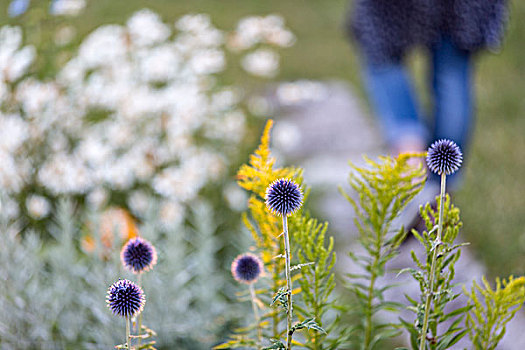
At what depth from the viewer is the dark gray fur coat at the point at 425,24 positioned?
2.29 meters

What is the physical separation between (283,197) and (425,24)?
1.85 meters

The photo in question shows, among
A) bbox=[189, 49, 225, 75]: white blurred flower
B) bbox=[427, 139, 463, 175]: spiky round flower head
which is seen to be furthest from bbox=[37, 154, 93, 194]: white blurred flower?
bbox=[427, 139, 463, 175]: spiky round flower head

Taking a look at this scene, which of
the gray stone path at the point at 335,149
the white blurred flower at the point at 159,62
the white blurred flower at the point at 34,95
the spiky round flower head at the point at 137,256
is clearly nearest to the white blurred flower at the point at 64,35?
the white blurred flower at the point at 34,95

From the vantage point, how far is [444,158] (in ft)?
2.56

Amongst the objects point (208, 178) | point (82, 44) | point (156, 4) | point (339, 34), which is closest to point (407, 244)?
point (208, 178)

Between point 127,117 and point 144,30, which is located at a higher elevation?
point 144,30

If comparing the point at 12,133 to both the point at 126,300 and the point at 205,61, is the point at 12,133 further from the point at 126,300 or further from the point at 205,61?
the point at 126,300

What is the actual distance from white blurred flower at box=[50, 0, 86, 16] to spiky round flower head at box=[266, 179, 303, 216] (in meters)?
1.52

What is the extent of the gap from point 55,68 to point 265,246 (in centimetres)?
153

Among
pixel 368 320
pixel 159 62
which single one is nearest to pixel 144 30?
pixel 159 62

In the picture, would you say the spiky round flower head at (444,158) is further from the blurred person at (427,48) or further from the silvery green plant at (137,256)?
the blurred person at (427,48)

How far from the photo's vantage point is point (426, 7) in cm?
231

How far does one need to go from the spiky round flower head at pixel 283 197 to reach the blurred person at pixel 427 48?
179cm

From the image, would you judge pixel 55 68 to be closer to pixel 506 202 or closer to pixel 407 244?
pixel 407 244
